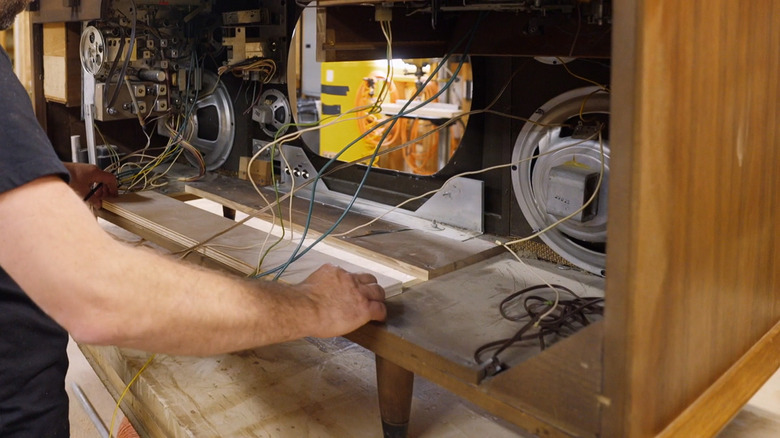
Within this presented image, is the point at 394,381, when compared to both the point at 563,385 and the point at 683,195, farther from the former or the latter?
the point at 683,195

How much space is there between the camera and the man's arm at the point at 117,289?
76cm

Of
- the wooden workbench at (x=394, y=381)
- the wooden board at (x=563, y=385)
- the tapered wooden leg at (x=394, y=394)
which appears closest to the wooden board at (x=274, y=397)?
the wooden workbench at (x=394, y=381)

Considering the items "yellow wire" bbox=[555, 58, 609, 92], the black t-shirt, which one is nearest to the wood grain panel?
"yellow wire" bbox=[555, 58, 609, 92]

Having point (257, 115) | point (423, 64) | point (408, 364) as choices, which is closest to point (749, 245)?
point (408, 364)

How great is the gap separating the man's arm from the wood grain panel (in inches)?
16.6

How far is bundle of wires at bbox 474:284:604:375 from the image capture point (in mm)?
908

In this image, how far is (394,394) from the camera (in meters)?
1.08

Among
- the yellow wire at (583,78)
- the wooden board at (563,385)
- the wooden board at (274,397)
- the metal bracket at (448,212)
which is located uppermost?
the yellow wire at (583,78)

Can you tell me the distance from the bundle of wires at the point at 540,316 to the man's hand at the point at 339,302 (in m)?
0.17

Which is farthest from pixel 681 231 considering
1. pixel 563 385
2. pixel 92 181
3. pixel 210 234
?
pixel 92 181

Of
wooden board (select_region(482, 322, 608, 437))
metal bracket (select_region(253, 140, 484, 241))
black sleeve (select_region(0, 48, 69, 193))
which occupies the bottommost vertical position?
wooden board (select_region(482, 322, 608, 437))

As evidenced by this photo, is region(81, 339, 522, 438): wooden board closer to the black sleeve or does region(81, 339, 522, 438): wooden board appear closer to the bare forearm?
the bare forearm

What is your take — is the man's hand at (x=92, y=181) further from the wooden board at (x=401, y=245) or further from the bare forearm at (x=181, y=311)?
the bare forearm at (x=181, y=311)

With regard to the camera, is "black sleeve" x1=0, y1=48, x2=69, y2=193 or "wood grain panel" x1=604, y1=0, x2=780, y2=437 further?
"black sleeve" x1=0, y1=48, x2=69, y2=193
